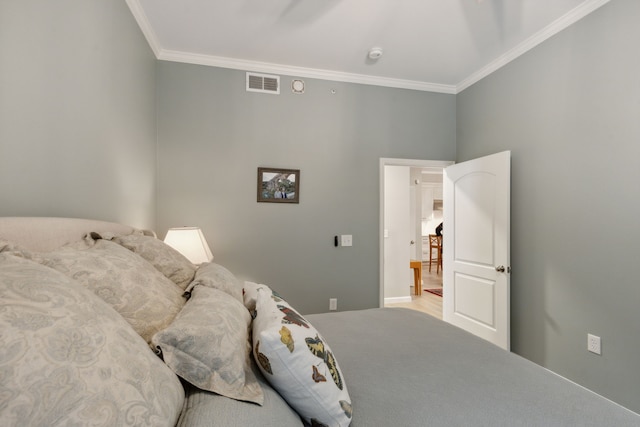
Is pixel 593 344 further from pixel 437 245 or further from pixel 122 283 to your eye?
pixel 437 245

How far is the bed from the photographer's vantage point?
475 mm

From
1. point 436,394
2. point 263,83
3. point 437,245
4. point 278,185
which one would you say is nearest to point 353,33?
point 263,83

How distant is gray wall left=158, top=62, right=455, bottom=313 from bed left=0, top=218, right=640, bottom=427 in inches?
56.9

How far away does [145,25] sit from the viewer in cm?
238

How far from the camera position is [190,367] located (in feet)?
2.46

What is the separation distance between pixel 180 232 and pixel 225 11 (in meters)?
1.67

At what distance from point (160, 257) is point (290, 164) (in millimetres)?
1947

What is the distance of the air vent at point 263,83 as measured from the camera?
9.95ft

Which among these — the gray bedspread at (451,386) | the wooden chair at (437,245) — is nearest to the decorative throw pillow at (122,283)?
the gray bedspread at (451,386)

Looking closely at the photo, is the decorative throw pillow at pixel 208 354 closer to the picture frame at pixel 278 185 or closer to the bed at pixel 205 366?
the bed at pixel 205 366

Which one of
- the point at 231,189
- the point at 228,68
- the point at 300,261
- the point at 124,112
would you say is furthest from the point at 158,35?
the point at 300,261

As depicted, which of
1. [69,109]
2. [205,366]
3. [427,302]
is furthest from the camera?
[427,302]

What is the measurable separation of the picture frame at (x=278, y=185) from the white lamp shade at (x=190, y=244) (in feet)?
2.47

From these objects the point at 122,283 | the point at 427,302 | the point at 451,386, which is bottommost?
the point at 427,302
